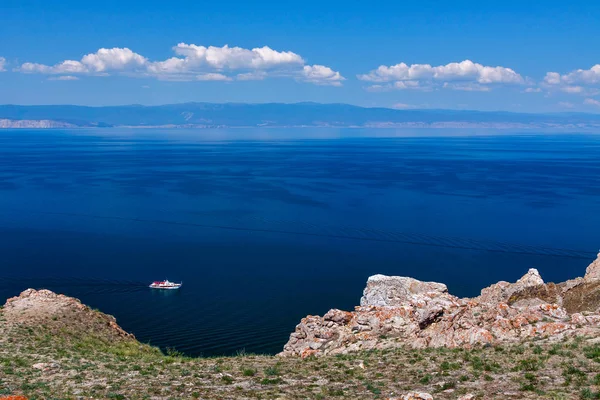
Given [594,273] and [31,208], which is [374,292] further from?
[31,208]

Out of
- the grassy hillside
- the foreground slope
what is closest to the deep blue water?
the foreground slope

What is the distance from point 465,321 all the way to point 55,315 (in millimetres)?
21609

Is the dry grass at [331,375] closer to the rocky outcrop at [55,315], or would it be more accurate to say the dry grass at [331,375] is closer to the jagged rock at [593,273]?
the rocky outcrop at [55,315]

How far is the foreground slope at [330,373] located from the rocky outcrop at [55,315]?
13.0 ft

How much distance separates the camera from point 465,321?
23500 millimetres

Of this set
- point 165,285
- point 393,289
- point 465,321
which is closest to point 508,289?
point 393,289

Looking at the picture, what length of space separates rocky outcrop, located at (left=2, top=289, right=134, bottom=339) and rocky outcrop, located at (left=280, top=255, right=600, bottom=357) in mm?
11076

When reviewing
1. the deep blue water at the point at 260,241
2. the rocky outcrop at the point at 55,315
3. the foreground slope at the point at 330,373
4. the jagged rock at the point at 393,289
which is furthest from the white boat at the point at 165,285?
the foreground slope at the point at 330,373

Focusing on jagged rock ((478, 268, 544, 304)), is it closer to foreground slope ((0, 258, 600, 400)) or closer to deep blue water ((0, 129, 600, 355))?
foreground slope ((0, 258, 600, 400))

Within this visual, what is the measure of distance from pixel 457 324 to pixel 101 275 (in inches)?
1786

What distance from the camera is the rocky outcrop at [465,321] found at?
21.9m

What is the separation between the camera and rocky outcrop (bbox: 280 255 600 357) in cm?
2192

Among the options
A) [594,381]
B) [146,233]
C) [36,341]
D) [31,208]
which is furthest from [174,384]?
[31,208]

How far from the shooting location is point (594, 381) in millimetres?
16250
